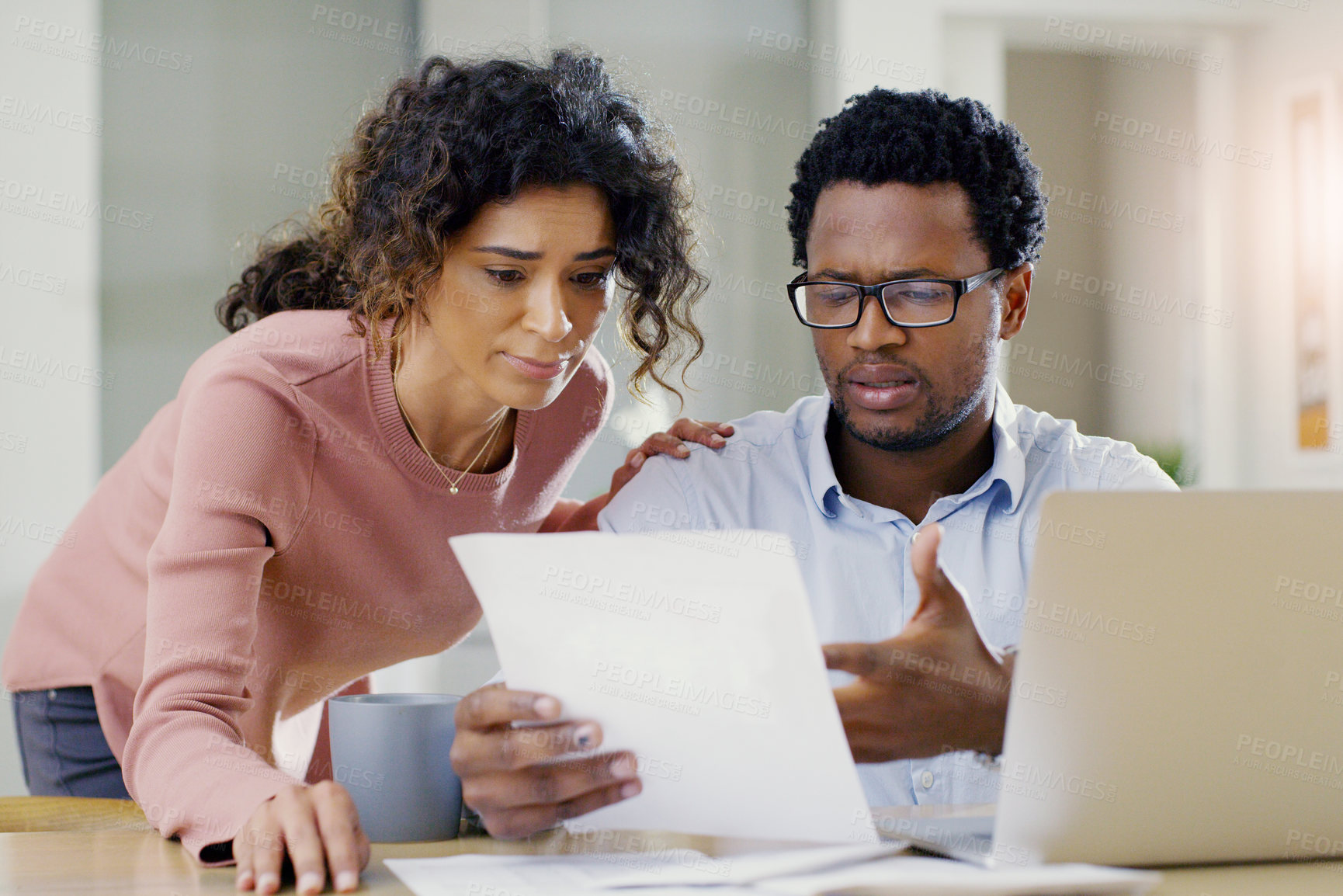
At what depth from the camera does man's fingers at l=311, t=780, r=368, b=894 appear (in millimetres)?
744

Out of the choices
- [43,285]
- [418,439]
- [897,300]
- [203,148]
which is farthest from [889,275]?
[203,148]

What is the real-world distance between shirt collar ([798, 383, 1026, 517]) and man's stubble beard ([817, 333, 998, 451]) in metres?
0.05

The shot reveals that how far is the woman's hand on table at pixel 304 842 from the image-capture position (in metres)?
0.74

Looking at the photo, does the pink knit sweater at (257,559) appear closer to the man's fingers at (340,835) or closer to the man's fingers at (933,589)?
the man's fingers at (340,835)

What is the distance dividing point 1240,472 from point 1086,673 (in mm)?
3157

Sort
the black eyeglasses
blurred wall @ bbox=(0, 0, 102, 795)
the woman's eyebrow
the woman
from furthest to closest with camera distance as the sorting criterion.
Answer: blurred wall @ bbox=(0, 0, 102, 795) < the black eyeglasses < the woman's eyebrow < the woman

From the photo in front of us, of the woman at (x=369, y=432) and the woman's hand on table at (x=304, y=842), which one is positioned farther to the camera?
the woman at (x=369, y=432)

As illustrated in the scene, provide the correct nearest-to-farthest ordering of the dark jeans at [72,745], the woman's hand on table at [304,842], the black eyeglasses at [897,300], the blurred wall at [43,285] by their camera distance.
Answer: the woman's hand on table at [304,842] < the black eyeglasses at [897,300] < the dark jeans at [72,745] < the blurred wall at [43,285]

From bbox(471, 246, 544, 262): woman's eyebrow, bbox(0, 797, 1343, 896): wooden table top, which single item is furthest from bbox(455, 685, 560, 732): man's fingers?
bbox(471, 246, 544, 262): woman's eyebrow

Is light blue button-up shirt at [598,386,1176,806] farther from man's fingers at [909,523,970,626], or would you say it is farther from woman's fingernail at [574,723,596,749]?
woman's fingernail at [574,723,596,749]

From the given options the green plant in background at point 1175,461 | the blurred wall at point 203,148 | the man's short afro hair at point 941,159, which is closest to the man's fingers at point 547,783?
the man's short afro hair at point 941,159

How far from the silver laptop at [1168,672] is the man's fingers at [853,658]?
0.15m

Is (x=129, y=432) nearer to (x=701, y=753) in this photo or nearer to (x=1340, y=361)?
(x=701, y=753)

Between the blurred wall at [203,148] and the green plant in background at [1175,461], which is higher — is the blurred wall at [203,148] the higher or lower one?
the higher one
